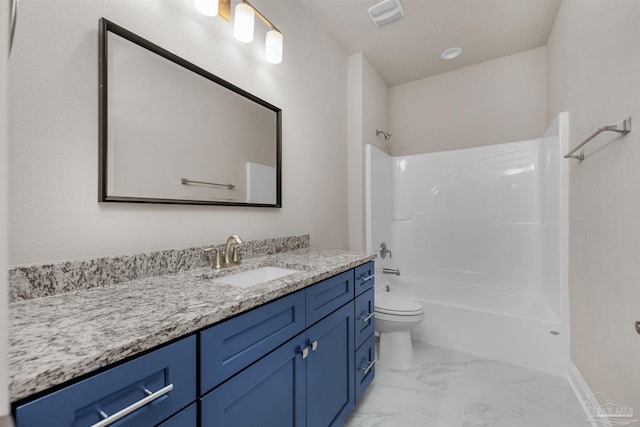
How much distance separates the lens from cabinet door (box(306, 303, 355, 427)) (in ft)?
3.54

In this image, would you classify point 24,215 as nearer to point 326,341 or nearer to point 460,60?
point 326,341

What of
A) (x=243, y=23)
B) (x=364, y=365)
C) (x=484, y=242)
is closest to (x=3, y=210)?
(x=243, y=23)

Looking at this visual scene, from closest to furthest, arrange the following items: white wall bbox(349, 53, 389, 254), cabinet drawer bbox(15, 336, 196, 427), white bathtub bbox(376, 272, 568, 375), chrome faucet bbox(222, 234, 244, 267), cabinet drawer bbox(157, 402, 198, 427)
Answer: cabinet drawer bbox(15, 336, 196, 427), cabinet drawer bbox(157, 402, 198, 427), chrome faucet bbox(222, 234, 244, 267), white bathtub bbox(376, 272, 568, 375), white wall bbox(349, 53, 389, 254)

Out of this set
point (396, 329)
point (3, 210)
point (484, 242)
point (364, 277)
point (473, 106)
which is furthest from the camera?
point (473, 106)

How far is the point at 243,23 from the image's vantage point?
1335 millimetres

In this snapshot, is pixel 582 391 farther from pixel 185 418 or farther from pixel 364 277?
pixel 185 418

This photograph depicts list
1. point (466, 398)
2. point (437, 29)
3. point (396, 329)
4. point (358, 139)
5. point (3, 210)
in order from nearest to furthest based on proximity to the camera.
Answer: point (3, 210) < point (466, 398) < point (396, 329) < point (437, 29) < point (358, 139)

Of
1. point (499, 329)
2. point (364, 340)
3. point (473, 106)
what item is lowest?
point (499, 329)

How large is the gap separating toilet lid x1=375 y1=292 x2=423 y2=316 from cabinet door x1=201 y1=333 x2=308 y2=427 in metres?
1.04

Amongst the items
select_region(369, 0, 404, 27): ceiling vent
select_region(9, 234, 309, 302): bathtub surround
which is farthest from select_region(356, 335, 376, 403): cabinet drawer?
select_region(369, 0, 404, 27): ceiling vent

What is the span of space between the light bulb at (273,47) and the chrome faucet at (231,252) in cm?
103

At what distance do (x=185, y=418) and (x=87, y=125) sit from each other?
93 cm

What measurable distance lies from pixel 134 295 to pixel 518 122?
3232mm

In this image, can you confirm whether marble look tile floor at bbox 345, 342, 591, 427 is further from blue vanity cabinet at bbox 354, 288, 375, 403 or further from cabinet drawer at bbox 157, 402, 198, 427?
cabinet drawer at bbox 157, 402, 198, 427
